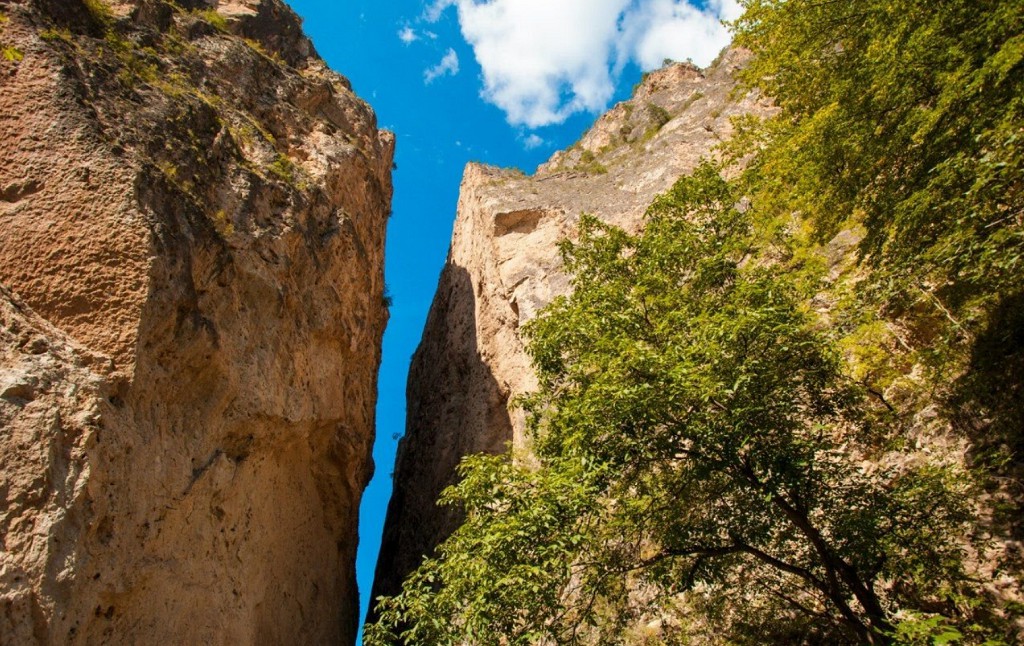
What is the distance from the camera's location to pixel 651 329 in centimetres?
819

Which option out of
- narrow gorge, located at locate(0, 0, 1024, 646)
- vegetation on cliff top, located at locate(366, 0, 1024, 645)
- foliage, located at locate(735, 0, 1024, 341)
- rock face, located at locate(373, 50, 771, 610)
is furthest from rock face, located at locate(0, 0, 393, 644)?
foliage, located at locate(735, 0, 1024, 341)

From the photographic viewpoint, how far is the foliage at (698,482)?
670cm

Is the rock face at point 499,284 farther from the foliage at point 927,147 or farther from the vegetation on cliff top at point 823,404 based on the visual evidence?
the foliage at point 927,147

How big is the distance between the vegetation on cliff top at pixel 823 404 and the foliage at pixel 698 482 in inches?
1.2

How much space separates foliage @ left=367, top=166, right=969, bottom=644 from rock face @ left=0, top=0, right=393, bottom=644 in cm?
343

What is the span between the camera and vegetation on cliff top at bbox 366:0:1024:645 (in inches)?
256

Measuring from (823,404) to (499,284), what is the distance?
14336 millimetres

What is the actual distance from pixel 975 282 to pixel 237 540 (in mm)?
10313

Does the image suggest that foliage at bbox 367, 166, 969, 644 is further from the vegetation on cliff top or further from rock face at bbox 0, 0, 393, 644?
rock face at bbox 0, 0, 393, 644

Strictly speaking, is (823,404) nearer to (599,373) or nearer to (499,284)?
(599,373)

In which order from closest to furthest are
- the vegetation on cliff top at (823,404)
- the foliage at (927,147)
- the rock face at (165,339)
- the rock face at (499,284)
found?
the foliage at (927,147) < the vegetation on cliff top at (823,404) < the rock face at (165,339) < the rock face at (499,284)

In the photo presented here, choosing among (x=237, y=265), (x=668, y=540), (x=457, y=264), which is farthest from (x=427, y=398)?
(x=668, y=540)

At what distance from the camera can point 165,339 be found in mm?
9578

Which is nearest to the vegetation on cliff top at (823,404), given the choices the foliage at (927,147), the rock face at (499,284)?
the foliage at (927,147)
